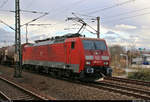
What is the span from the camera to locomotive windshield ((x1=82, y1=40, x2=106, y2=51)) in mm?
13672

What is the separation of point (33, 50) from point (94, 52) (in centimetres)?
1051

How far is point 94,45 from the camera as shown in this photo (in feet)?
46.1

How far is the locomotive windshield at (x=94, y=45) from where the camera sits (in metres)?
13.7

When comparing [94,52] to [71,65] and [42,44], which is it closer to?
[71,65]

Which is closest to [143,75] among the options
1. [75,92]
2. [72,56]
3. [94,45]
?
[94,45]

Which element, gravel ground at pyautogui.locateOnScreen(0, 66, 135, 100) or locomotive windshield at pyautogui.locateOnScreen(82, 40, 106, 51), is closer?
gravel ground at pyautogui.locateOnScreen(0, 66, 135, 100)

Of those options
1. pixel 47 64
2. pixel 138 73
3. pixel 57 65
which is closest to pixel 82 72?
pixel 57 65

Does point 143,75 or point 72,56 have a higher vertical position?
point 72,56

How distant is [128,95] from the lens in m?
9.77

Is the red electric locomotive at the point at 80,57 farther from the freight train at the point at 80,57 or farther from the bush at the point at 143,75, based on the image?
the bush at the point at 143,75

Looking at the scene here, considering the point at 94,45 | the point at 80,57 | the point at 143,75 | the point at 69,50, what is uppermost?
the point at 94,45

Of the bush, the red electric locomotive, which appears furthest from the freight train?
the bush

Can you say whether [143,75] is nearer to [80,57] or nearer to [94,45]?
[94,45]

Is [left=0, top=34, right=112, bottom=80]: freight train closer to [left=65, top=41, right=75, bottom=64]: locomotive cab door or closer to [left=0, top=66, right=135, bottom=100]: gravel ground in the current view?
[left=65, top=41, right=75, bottom=64]: locomotive cab door
